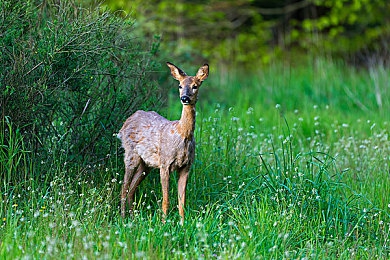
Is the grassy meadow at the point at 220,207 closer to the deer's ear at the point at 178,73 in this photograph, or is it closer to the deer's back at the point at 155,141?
the deer's back at the point at 155,141

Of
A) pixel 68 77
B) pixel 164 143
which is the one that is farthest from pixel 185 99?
pixel 68 77

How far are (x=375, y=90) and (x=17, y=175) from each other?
24.8ft

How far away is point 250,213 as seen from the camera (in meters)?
6.41

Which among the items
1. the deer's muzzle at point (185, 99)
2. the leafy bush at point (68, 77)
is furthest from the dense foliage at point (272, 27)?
the deer's muzzle at point (185, 99)

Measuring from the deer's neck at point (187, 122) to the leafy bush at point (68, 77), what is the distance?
3.38ft

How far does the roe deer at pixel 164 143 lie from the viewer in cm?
631

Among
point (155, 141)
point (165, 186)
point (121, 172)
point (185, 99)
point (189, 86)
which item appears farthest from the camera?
point (121, 172)

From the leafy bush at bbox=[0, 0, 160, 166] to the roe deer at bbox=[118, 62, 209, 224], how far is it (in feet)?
1.10

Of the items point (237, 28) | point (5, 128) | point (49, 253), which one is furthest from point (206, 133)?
point (237, 28)

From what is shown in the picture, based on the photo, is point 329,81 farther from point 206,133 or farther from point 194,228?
point 194,228

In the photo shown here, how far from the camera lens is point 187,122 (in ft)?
20.7

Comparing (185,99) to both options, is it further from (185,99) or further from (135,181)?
(135,181)

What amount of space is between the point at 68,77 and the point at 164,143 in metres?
1.32

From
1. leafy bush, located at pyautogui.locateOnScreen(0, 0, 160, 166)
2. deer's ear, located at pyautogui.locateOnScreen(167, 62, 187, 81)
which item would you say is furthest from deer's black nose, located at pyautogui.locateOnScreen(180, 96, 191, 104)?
leafy bush, located at pyautogui.locateOnScreen(0, 0, 160, 166)
